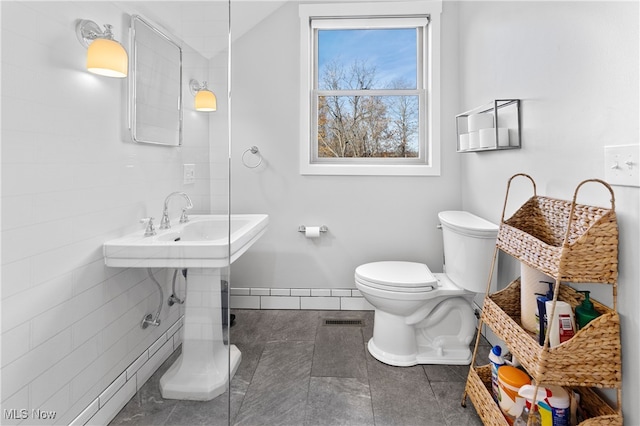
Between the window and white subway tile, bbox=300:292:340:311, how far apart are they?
1.00 metres

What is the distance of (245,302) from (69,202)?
170 cm

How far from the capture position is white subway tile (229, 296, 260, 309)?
8.36 ft

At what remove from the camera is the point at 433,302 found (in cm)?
187

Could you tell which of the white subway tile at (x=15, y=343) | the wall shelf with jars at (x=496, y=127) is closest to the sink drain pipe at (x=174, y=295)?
the white subway tile at (x=15, y=343)

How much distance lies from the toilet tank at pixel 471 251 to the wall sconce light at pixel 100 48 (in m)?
1.61

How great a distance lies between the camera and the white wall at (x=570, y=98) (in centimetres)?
102

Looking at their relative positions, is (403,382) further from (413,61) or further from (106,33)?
(413,61)

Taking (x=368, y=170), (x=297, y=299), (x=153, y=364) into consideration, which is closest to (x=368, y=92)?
(x=368, y=170)

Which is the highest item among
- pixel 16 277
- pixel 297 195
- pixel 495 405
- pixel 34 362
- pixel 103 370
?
pixel 297 195

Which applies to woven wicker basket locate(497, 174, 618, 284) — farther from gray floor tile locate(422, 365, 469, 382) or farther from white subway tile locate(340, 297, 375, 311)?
white subway tile locate(340, 297, 375, 311)

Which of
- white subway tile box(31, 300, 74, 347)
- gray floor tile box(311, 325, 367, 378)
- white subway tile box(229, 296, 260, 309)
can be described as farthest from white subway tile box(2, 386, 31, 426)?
white subway tile box(229, 296, 260, 309)

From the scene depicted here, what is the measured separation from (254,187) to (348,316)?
3.79ft

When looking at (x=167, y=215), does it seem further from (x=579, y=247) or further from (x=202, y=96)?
(x=579, y=247)

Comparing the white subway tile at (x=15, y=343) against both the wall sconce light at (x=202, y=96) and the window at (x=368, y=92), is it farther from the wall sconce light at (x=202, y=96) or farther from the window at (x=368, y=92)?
the window at (x=368, y=92)
